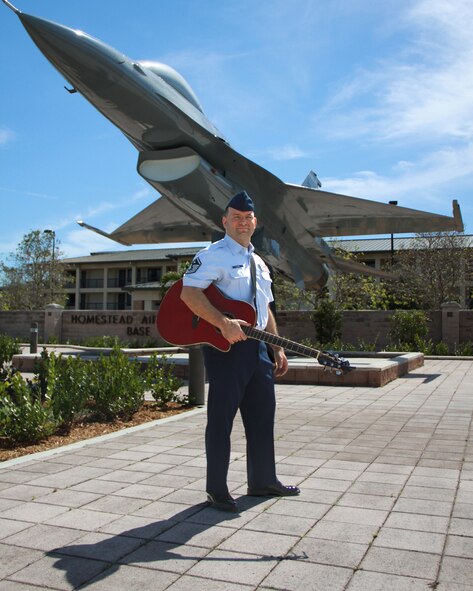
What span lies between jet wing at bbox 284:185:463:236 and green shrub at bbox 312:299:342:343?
3.95 meters

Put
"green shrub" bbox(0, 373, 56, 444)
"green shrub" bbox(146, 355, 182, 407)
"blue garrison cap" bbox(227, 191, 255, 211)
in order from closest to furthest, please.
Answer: "blue garrison cap" bbox(227, 191, 255, 211) < "green shrub" bbox(0, 373, 56, 444) < "green shrub" bbox(146, 355, 182, 407)

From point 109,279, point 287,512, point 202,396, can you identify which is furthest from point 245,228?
point 109,279

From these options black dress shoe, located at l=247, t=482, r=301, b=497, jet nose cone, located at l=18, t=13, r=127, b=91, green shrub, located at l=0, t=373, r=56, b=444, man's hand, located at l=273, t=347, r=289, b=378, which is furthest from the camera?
jet nose cone, located at l=18, t=13, r=127, b=91

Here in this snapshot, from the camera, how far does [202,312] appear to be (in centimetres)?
374

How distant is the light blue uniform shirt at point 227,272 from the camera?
153 inches

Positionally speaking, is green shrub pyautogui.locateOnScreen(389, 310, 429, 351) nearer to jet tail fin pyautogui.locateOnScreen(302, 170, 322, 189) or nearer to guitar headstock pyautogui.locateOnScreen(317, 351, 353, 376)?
jet tail fin pyautogui.locateOnScreen(302, 170, 322, 189)

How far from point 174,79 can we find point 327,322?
11304 mm

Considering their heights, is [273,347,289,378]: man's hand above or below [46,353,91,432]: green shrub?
above

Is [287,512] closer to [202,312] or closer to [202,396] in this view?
[202,312]

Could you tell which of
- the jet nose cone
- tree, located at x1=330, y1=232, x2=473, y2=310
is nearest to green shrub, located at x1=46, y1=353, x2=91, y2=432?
the jet nose cone

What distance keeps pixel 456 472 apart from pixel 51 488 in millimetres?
3350

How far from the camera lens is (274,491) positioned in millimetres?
4230

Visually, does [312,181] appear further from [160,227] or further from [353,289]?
[353,289]

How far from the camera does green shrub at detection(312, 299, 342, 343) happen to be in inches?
883
